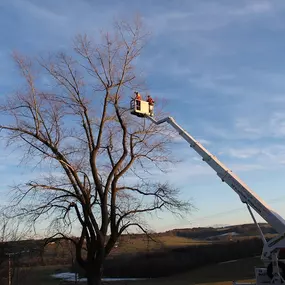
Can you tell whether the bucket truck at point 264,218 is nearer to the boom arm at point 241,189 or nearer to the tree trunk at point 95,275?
the boom arm at point 241,189

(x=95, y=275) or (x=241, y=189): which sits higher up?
(x=241, y=189)

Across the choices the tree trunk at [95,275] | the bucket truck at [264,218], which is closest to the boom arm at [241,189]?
the bucket truck at [264,218]

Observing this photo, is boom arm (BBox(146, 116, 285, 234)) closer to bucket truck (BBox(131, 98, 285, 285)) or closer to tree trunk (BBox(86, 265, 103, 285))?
bucket truck (BBox(131, 98, 285, 285))

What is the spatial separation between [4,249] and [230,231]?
9266 cm

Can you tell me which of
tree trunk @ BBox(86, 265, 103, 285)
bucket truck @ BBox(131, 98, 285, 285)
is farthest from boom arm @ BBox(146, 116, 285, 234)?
tree trunk @ BBox(86, 265, 103, 285)

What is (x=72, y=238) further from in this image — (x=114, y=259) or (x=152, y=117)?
(x=114, y=259)

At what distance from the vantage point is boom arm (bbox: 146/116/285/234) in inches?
498

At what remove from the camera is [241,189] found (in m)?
13.7

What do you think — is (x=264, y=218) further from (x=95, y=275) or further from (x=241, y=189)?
(x=95, y=275)

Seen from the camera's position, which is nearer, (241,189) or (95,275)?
(241,189)

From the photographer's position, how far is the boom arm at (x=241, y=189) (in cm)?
1265

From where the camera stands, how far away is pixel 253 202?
1329 centimetres

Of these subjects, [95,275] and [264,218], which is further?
[95,275]

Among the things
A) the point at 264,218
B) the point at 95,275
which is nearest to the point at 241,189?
the point at 264,218
